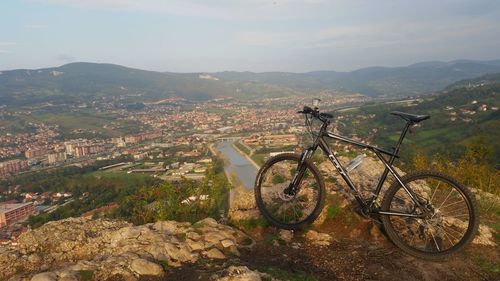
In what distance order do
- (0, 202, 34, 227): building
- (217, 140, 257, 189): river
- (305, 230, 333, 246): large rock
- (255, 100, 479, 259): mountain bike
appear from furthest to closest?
(0, 202, 34, 227): building < (217, 140, 257, 189): river < (305, 230, 333, 246): large rock < (255, 100, 479, 259): mountain bike

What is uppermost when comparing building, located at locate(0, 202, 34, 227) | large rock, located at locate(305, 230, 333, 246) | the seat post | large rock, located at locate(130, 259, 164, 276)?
the seat post

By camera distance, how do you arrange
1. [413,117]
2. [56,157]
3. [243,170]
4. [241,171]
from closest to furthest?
[413,117] < [241,171] < [243,170] < [56,157]

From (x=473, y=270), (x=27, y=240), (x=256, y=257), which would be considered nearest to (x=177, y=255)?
(x=256, y=257)

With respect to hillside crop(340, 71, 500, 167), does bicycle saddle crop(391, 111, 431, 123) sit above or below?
above

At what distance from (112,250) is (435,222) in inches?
183

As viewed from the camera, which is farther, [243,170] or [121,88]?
[121,88]

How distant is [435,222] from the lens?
484 centimetres

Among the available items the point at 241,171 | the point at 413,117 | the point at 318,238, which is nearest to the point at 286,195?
the point at 318,238

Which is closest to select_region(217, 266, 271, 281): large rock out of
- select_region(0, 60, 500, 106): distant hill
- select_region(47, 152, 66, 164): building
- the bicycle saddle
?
the bicycle saddle

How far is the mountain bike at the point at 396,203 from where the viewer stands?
4777 mm

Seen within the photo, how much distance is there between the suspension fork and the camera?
564 centimetres

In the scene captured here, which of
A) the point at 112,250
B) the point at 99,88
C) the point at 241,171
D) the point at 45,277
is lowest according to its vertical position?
the point at 241,171

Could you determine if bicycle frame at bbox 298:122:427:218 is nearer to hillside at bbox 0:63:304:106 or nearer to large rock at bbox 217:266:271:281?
large rock at bbox 217:266:271:281

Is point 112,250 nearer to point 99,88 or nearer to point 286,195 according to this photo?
point 286,195
